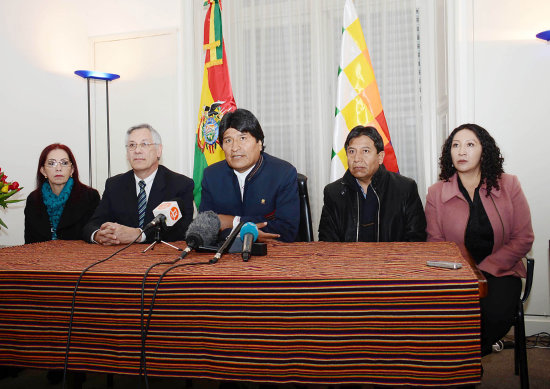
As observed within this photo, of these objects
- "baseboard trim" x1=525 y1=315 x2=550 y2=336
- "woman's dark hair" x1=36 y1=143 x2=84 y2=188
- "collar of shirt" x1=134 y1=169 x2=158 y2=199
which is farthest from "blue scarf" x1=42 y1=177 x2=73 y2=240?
"baseboard trim" x1=525 y1=315 x2=550 y2=336

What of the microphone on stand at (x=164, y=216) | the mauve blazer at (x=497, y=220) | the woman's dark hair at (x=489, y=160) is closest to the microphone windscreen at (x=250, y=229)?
the microphone on stand at (x=164, y=216)

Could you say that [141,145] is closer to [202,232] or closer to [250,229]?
[202,232]

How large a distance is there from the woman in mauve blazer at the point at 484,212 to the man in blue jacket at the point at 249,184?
0.79 meters

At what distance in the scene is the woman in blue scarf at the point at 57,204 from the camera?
303 centimetres

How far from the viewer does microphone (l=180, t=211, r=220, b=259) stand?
5.91 ft

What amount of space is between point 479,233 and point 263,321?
5.15ft

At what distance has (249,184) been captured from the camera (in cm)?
265

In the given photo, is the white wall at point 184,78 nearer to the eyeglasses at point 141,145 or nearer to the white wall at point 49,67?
the white wall at point 49,67

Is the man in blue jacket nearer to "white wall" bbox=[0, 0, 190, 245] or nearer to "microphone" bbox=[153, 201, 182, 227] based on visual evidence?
"microphone" bbox=[153, 201, 182, 227]

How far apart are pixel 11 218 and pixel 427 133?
3.62m

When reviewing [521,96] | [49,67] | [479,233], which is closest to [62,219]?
[49,67]

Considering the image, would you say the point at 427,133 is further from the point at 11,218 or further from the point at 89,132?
the point at 11,218

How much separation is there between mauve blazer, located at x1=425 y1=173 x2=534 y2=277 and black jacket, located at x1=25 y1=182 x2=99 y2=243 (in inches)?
84.3

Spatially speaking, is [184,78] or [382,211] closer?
[382,211]
